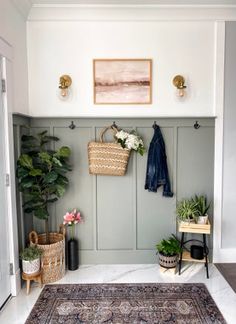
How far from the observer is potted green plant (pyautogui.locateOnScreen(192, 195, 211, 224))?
9.07ft

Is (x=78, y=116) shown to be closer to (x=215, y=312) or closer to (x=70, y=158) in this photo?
(x=70, y=158)

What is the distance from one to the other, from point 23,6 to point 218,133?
7.68 feet

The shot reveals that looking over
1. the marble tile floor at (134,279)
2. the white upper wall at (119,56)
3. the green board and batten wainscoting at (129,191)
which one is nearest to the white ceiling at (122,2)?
the white upper wall at (119,56)

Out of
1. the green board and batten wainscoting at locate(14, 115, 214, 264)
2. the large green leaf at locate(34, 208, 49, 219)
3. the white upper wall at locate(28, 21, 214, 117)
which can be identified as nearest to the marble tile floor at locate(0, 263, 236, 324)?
the green board and batten wainscoting at locate(14, 115, 214, 264)

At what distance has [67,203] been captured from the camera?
9.79 ft

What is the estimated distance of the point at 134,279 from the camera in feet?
8.82

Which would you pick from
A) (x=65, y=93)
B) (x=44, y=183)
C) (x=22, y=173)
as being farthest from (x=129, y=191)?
(x=65, y=93)

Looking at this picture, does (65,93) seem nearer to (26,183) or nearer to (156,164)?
(26,183)

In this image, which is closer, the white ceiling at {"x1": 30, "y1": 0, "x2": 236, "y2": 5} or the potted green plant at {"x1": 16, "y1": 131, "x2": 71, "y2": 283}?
the potted green plant at {"x1": 16, "y1": 131, "x2": 71, "y2": 283}

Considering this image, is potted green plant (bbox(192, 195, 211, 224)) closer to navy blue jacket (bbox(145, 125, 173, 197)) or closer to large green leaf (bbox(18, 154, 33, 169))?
navy blue jacket (bbox(145, 125, 173, 197))

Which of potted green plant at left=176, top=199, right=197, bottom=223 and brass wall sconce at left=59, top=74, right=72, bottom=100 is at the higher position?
brass wall sconce at left=59, top=74, right=72, bottom=100

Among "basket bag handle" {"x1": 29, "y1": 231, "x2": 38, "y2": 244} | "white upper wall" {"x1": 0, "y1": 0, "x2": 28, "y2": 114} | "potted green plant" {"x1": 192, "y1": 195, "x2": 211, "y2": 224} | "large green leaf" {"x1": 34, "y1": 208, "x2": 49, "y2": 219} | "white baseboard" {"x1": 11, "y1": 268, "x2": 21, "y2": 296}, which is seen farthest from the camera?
"potted green plant" {"x1": 192, "y1": 195, "x2": 211, "y2": 224}

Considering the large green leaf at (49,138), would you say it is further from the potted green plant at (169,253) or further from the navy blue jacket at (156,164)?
the potted green plant at (169,253)

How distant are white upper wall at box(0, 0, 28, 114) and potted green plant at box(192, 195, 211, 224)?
2030 mm
